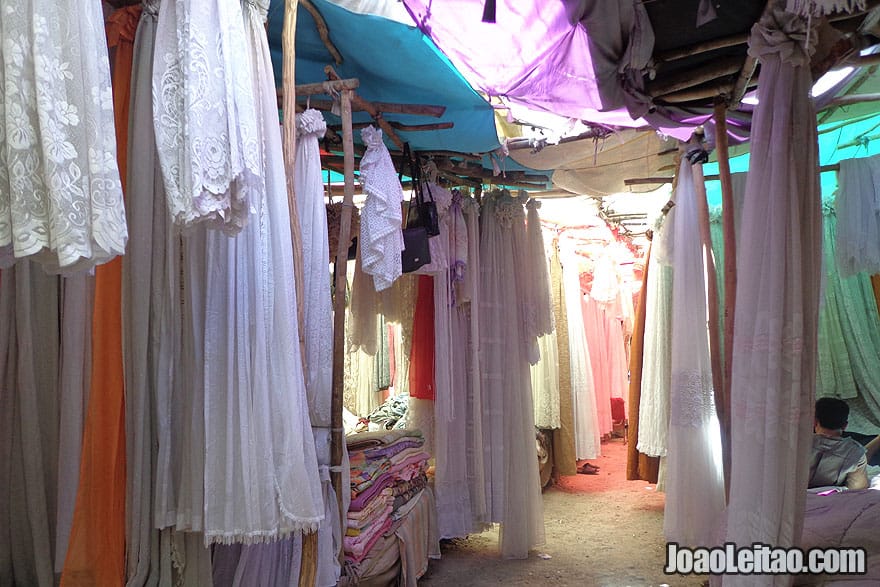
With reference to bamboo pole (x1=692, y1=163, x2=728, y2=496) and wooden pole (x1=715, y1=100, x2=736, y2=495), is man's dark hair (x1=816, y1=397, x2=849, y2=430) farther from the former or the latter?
wooden pole (x1=715, y1=100, x2=736, y2=495)

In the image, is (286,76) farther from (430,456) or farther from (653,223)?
(653,223)

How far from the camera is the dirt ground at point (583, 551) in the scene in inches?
172

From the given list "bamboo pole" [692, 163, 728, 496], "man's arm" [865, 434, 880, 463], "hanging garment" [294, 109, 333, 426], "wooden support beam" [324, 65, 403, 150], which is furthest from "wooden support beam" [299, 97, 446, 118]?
"man's arm" [865, 434, 880, 463]

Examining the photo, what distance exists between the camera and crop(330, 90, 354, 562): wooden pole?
8.32 feet

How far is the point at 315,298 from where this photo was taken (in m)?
2.56

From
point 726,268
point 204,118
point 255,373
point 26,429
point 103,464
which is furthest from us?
point 726,268

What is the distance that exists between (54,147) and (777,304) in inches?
80.1

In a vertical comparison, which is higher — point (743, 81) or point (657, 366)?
point (743, 81)

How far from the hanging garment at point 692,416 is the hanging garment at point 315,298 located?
2329mm

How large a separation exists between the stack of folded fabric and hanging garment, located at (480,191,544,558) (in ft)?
1.79

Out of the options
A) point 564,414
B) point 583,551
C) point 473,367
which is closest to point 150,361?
point 473,367

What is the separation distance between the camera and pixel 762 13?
2.34 m

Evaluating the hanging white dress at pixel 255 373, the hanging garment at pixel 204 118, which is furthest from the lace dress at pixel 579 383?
the hanging garment at pixel 204 118

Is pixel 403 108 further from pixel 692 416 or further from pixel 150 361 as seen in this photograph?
pixel 692 416
